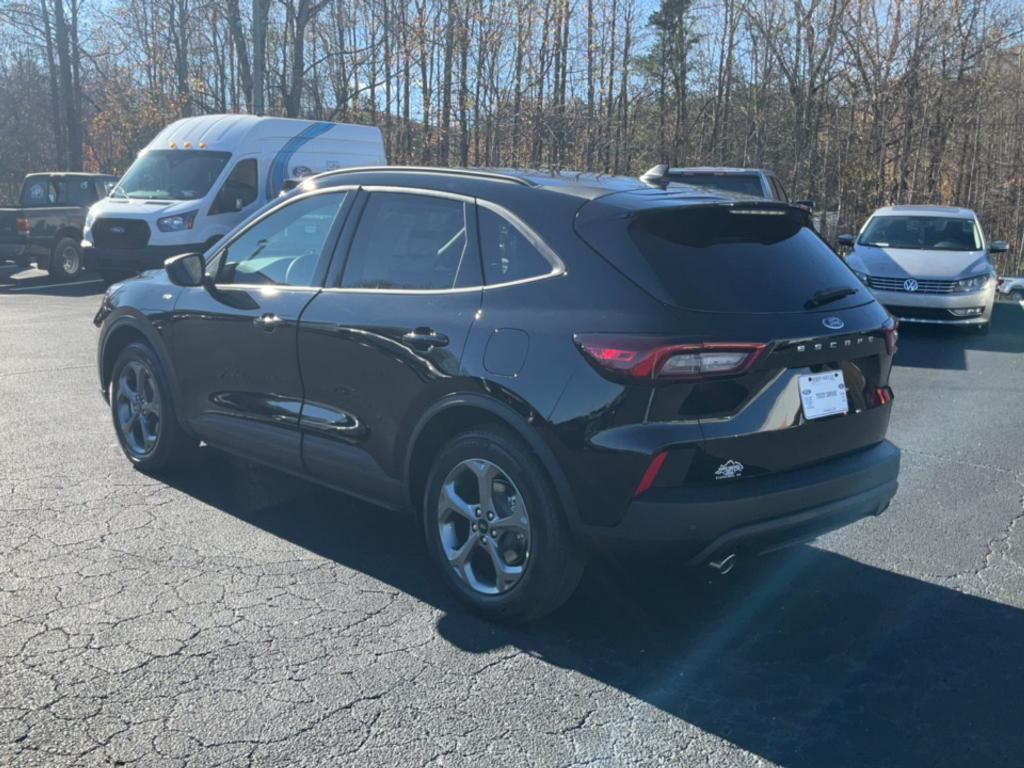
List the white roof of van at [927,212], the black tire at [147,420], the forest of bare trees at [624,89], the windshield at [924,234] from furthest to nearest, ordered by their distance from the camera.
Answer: the forest of bare trees at [624,89], the white roof of van at [927,212], the windshield at [924,234], the black tire at [147,420]

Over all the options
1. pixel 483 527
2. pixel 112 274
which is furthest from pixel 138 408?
pixel 112 274

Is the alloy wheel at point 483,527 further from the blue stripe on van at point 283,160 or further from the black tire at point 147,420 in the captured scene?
the blue stripe on van at point 283,160

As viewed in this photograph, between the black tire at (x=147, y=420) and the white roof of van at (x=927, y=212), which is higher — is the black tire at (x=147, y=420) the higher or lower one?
the lower one

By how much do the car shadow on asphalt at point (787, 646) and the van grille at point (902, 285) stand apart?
318 inches

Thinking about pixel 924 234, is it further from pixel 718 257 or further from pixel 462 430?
pixel 462 430

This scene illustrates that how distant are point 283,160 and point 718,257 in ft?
43.5

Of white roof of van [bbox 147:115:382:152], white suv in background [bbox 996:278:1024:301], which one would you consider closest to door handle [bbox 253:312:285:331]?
white roof of van [bbox 147:115:382:152]

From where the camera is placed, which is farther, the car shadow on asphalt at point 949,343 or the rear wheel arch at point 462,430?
the car shadow on asphalt at point 949,343

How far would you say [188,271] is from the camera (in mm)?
5395

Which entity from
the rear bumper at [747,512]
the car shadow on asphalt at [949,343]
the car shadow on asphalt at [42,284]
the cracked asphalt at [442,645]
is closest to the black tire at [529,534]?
the cracked asphalt at [442,645]

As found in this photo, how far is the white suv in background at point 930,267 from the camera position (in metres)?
11.9

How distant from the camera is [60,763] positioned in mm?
2969

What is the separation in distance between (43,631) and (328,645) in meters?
1.09

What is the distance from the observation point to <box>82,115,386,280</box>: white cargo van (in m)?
15.2
